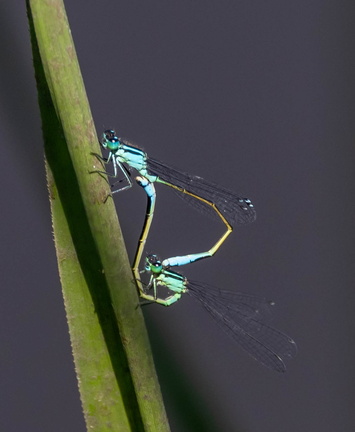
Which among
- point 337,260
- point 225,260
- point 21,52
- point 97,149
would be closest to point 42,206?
point 21,52

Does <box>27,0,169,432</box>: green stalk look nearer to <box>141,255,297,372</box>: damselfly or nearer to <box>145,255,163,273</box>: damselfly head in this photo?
<box>145,255,163,273</box>: damselfly head

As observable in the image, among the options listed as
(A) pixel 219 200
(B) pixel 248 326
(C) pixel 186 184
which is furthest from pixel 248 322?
(C) pixel 186 184

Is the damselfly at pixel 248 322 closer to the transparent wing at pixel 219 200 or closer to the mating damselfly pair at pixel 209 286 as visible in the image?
the mating damselfly pair at pixel 209 286

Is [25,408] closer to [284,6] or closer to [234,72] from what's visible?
[234,72]

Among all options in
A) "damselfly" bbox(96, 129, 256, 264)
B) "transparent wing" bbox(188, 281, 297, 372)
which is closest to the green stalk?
"damselfly" bbox(96, 129, 256, 264)

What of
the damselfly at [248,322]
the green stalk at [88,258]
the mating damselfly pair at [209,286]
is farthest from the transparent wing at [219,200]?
the green stalk at [88,258]
